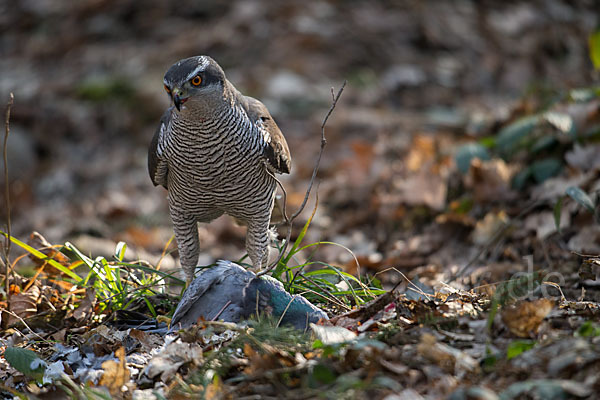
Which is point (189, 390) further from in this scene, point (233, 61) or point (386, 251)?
point (233, 61)

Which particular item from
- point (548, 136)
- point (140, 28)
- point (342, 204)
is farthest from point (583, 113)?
point (140, 28)

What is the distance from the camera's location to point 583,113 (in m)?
6.09

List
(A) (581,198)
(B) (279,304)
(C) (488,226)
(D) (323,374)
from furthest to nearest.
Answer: (C) (488,226)
(A) (581,198)
(B) (279,304)
(D) (323,374)

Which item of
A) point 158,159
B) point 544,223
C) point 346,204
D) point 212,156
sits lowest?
point 346,204

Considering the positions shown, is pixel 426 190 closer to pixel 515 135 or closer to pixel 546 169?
pixel 515 135

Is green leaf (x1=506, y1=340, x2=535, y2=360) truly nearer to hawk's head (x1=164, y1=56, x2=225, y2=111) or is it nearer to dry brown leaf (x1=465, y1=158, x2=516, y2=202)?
hawk's head (x1=164, y1=56, x2=225, y2=111)

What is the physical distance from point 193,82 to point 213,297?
129cm

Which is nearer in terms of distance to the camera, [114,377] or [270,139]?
[114,377]

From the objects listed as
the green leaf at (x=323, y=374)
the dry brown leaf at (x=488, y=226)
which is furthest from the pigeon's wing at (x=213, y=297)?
the dry brown leaf at (x=488, y=226)

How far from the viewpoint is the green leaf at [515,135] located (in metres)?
6.26

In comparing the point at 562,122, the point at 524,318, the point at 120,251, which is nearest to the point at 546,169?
the point at 562,122

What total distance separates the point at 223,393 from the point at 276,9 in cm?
1049

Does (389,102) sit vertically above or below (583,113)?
below

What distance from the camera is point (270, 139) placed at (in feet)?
13.7
